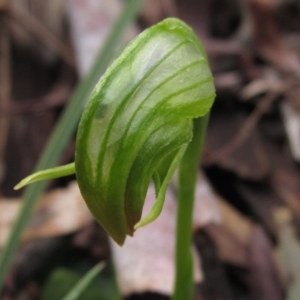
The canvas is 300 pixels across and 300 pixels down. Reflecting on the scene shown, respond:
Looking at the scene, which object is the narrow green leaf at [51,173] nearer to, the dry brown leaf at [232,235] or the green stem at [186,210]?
the green stem at [186,210]

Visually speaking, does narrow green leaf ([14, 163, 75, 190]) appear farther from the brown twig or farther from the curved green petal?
the brown twig

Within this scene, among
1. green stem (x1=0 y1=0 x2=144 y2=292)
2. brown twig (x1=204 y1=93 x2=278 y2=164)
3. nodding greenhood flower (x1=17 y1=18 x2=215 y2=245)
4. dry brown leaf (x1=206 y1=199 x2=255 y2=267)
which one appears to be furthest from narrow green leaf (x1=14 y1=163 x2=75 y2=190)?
brown twig (x1=204 y1=93 x2=278 y2=164)

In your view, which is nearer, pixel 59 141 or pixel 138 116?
pixel 138 116

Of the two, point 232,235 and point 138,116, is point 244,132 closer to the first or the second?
point 232,235

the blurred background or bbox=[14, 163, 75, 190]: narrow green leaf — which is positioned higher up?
bbox=[14, 163, 75, 190]: narrow green leaf

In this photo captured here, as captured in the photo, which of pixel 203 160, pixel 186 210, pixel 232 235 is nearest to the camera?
pixel 186 210

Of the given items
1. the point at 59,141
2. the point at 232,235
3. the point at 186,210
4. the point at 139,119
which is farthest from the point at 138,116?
the point at 232,235
